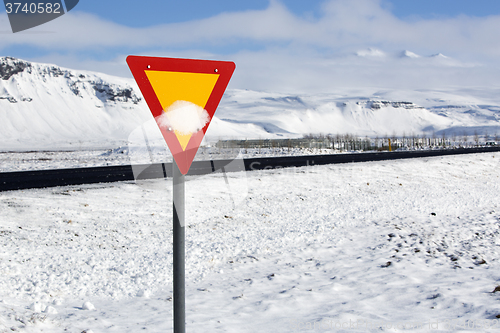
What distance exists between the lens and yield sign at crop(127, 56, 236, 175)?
229cm

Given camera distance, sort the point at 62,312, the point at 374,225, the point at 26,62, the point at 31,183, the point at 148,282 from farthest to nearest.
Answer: the point at 26,62 → the point at 31,183 → the point at 374,225 → the point at 148,282 → the point at 62,312

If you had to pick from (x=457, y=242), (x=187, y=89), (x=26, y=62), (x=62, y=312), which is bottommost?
(x=457, y=242)

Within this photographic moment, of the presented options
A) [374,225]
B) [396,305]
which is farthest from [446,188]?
→ [396,305]

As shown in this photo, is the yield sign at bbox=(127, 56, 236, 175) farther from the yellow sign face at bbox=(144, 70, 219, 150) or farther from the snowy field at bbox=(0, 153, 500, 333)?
the snowy field at bbox=(0, 153, 500, 333)

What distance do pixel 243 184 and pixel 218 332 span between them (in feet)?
27.9

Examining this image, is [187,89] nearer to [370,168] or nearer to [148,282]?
[148,282]

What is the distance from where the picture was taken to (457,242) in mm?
7910

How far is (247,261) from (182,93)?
4.46 m

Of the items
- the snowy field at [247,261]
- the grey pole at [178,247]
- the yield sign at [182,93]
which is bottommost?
the snowy field at [247,261]

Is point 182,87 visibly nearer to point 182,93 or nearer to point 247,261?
point 182,93

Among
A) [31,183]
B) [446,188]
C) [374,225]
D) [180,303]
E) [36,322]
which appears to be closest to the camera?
[180,303]

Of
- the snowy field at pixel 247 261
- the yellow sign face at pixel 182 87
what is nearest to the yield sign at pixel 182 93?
the yellow sign face at pixel 182 87

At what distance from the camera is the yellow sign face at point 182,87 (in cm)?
231

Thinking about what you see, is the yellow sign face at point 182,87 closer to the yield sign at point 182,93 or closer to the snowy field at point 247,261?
the yield sign at point 182,93
